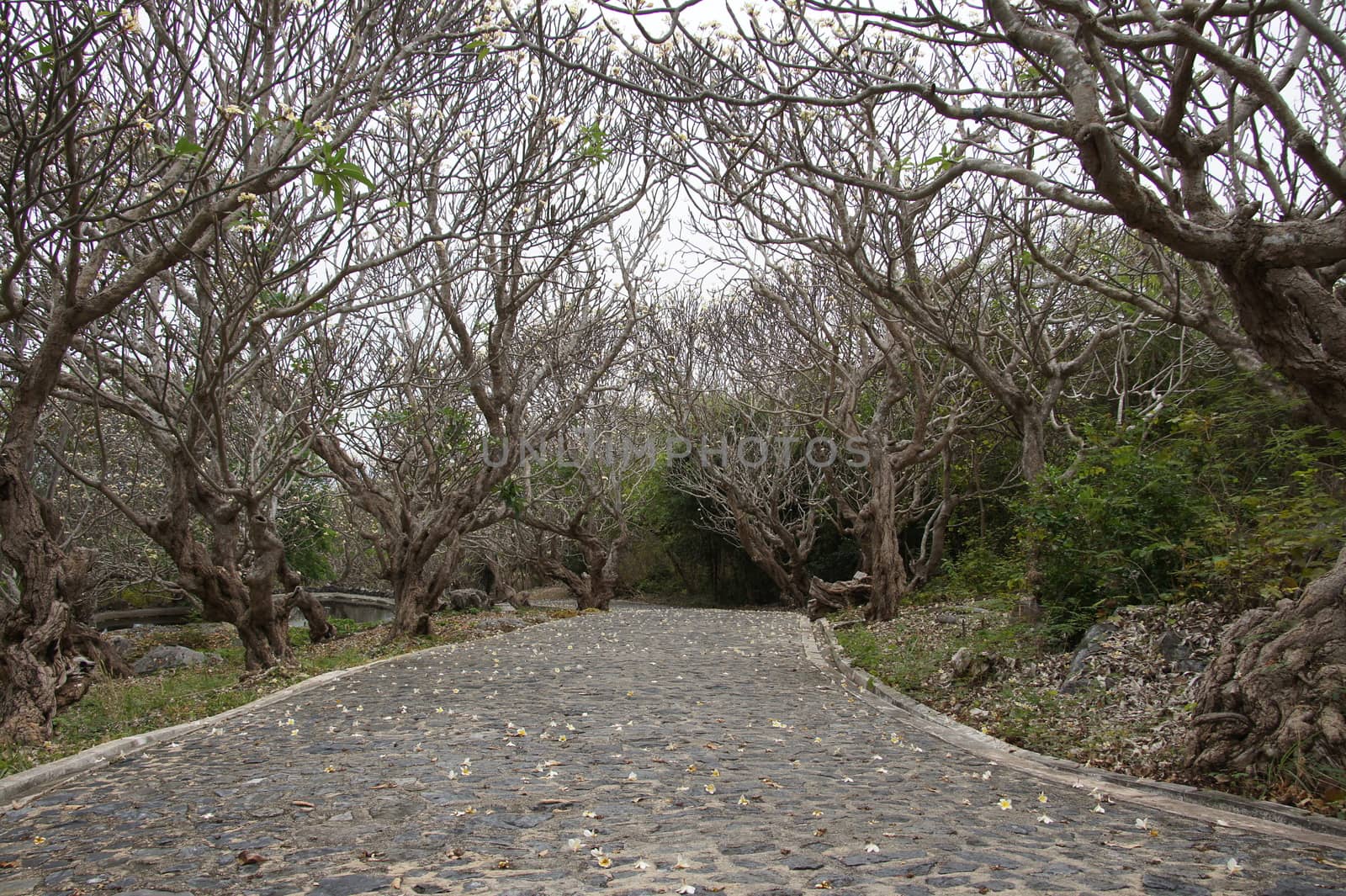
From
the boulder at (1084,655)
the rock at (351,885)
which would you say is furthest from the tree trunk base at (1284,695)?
the rock at (351,885)

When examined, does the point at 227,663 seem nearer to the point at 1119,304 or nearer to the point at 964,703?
the point at 964,703

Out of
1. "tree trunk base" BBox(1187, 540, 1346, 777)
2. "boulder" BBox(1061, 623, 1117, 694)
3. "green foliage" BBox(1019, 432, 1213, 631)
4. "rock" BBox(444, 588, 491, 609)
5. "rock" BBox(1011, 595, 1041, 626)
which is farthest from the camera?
"rock" BBox(444, 588, 491, 609)

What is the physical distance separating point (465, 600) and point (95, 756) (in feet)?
60.5

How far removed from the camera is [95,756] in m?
A: 6.12

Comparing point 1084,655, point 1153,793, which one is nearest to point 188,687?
point 1084,655

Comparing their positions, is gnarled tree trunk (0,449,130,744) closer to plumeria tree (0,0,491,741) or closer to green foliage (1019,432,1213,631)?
plumeria tree (0,0,491,741)

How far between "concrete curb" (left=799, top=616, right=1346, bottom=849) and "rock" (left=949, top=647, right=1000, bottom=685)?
2.33 feet

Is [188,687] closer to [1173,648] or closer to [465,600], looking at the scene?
[1173,648]

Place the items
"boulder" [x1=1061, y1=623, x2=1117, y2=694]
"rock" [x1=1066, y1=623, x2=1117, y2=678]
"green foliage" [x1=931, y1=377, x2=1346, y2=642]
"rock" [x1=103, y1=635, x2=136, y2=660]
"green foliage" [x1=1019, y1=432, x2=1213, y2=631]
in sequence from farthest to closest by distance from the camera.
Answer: "rock" [x1=103, y1=635, x2=136, y2=660], "green foliage" [x1=1019, y1=432, x2=1213, y2=631], "rock" [x1=1066, y1=623, x2=1117, y2=678], "boulder" [x1=1061, y1=623, x2=1117, y2=694], "green foliage" [x1=931, y1=377, x2=1346, y2=642]

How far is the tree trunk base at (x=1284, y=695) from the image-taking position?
4.71 meters

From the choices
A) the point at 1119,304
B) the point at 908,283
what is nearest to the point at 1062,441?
the point at 1119,304

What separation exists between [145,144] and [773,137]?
6571 mm

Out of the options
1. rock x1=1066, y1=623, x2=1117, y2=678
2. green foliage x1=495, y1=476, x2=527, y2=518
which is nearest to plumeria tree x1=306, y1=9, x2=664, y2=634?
green foliage x1=495, y1=476, x2=527, y2=518

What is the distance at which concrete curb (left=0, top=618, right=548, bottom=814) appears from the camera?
5.26 m
